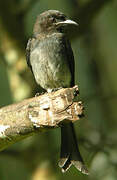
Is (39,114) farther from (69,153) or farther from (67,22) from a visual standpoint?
(67,22)

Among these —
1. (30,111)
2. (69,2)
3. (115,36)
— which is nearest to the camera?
(30,111)

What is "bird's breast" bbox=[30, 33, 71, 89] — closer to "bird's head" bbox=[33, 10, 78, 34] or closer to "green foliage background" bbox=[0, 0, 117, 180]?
"bird's head" bbox=[33, 10, 78, 34]

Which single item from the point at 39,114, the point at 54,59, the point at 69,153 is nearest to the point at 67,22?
the point at 54,59

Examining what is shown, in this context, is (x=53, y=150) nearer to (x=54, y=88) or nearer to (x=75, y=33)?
(x=54, y=88)

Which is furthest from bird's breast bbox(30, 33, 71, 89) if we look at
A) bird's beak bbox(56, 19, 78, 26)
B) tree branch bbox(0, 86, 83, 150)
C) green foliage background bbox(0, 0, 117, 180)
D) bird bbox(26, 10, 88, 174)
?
tree branch bbox(0, 86, 83, 150)

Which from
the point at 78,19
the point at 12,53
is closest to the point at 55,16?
the point at 78,19

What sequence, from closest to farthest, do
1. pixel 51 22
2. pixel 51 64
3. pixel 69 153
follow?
1. pixel 69 153
2. pixel 51 64
3. pixel 51 22

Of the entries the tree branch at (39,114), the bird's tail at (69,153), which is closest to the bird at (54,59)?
the bird's tail at (69,153)
